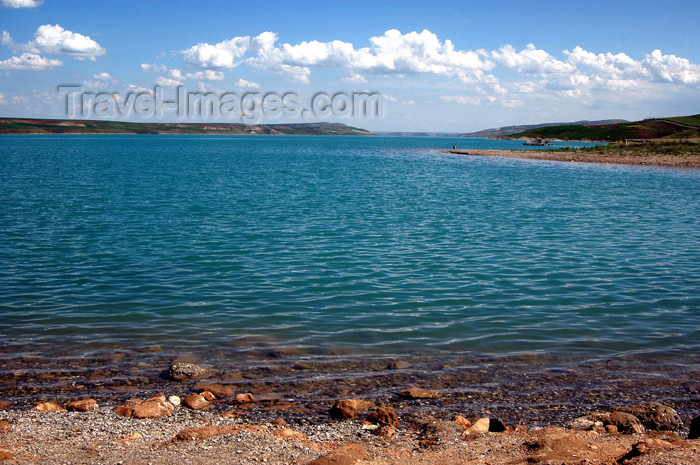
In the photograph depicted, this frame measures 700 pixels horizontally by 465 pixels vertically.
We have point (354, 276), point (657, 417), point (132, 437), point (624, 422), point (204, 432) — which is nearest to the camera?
point (132, 437)

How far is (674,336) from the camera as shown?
13078 mm

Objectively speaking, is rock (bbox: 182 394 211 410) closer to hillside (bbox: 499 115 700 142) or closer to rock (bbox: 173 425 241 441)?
rock (bbox: 173 425 241 441)

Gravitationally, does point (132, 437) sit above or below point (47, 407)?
above

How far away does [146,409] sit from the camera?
9.02 metres

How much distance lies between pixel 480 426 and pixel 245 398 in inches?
153

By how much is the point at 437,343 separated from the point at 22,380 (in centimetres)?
818

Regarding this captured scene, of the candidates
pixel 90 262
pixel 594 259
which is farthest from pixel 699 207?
pixel 90 262

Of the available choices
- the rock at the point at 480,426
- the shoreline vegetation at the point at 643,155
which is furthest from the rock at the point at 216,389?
the shoreline vegetation at the point at 643,155

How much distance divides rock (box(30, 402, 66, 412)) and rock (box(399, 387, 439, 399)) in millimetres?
5589

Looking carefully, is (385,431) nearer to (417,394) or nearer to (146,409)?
A: (417,394)

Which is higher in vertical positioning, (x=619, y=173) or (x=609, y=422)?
(x=619, y=173)

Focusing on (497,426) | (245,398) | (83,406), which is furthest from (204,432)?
(497,426)

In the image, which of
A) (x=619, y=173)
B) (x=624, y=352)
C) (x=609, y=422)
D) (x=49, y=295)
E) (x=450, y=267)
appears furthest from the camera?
(x=619, y=173)

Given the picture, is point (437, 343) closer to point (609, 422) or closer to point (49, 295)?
point (609, 422)
